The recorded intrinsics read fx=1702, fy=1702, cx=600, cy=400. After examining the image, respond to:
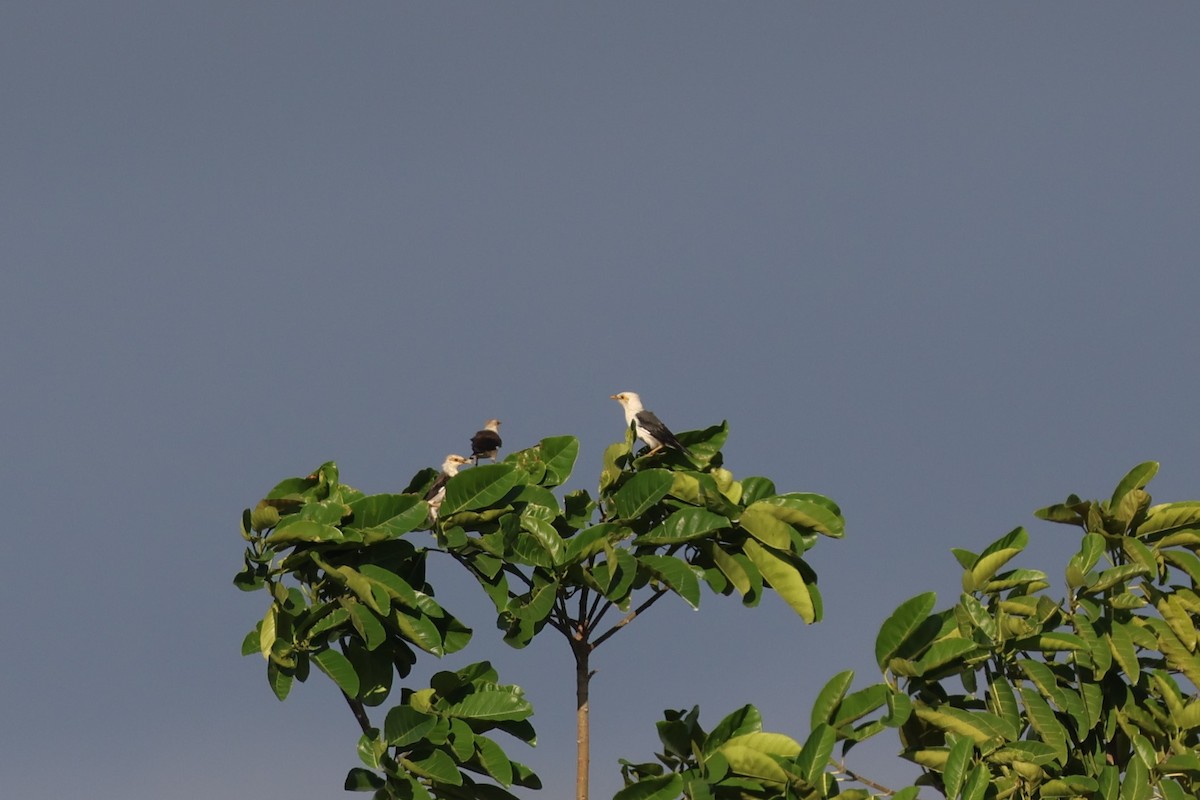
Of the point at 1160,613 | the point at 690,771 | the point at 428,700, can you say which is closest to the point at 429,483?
the point at 428,700

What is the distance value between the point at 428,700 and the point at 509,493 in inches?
64.3

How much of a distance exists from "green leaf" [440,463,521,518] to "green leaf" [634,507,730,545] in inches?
43.4

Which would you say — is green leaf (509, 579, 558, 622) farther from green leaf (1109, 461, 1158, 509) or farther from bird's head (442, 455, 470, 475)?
bird's head (442, 455, 470, 475)

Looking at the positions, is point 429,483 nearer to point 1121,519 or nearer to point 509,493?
point 509,493

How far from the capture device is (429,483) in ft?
42.5

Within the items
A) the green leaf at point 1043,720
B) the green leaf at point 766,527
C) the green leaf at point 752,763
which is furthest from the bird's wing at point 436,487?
the green leaf at point 1043,720

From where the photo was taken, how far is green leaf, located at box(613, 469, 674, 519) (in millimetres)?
12375

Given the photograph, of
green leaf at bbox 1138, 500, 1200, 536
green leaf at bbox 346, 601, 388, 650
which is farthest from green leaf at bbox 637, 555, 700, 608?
green leaf at bbox 1138, 500, 1200, 536

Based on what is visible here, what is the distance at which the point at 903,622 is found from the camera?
12.1m

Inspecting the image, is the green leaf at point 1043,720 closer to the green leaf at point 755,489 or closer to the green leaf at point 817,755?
the green leaf at point 817,755

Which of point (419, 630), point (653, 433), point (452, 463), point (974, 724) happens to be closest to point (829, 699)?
point (974, 724)

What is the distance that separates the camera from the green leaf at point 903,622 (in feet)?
39.6

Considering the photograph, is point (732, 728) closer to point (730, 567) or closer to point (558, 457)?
point (730, 567)

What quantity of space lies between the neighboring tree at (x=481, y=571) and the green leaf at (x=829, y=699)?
1.91 ft
